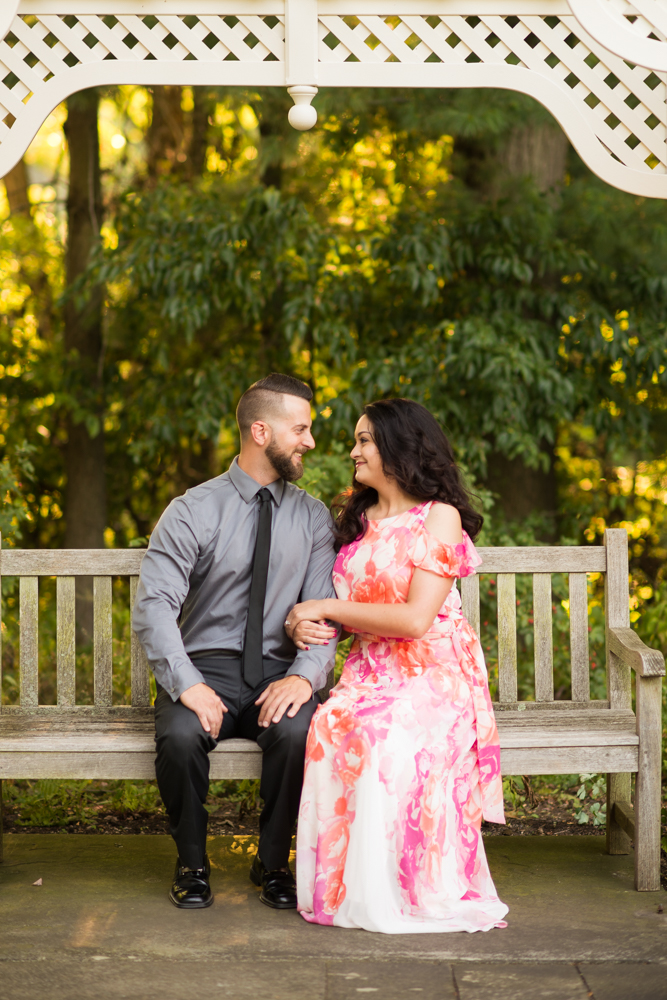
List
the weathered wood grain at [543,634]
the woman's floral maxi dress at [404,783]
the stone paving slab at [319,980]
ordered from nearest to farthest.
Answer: the stone paving slab at [319,980] < the woman's floral maxi dress at [404,783] < the weathered wood grain at [543,634]

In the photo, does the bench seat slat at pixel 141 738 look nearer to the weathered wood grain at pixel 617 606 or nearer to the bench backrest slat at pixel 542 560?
the weathered wood grain at pixel 617 606

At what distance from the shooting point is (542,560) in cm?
364

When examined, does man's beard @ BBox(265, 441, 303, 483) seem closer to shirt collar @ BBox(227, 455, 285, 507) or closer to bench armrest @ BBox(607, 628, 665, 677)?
shirt collar @ BBox(227, 455, 285, 507)

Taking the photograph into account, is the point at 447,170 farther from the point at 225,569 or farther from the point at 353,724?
the point at 353,724

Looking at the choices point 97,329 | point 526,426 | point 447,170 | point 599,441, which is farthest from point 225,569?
point 599,441

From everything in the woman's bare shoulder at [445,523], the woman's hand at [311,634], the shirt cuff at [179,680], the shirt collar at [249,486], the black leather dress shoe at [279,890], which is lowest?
the black leather dress shoe at [279,890]

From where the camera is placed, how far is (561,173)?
20.4 ft

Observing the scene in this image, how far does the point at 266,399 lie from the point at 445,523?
0.76 meters

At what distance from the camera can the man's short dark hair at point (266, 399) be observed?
3383 mm

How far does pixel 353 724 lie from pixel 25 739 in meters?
1.07

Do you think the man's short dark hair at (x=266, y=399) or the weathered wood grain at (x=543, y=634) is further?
the weathered wood grain at (x=543, y=634)

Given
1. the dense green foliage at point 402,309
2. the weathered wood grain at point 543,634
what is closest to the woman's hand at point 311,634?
the weathered wood grain at point 543,634

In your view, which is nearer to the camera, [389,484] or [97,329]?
[389,484]

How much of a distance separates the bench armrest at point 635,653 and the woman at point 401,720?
0.51 m
